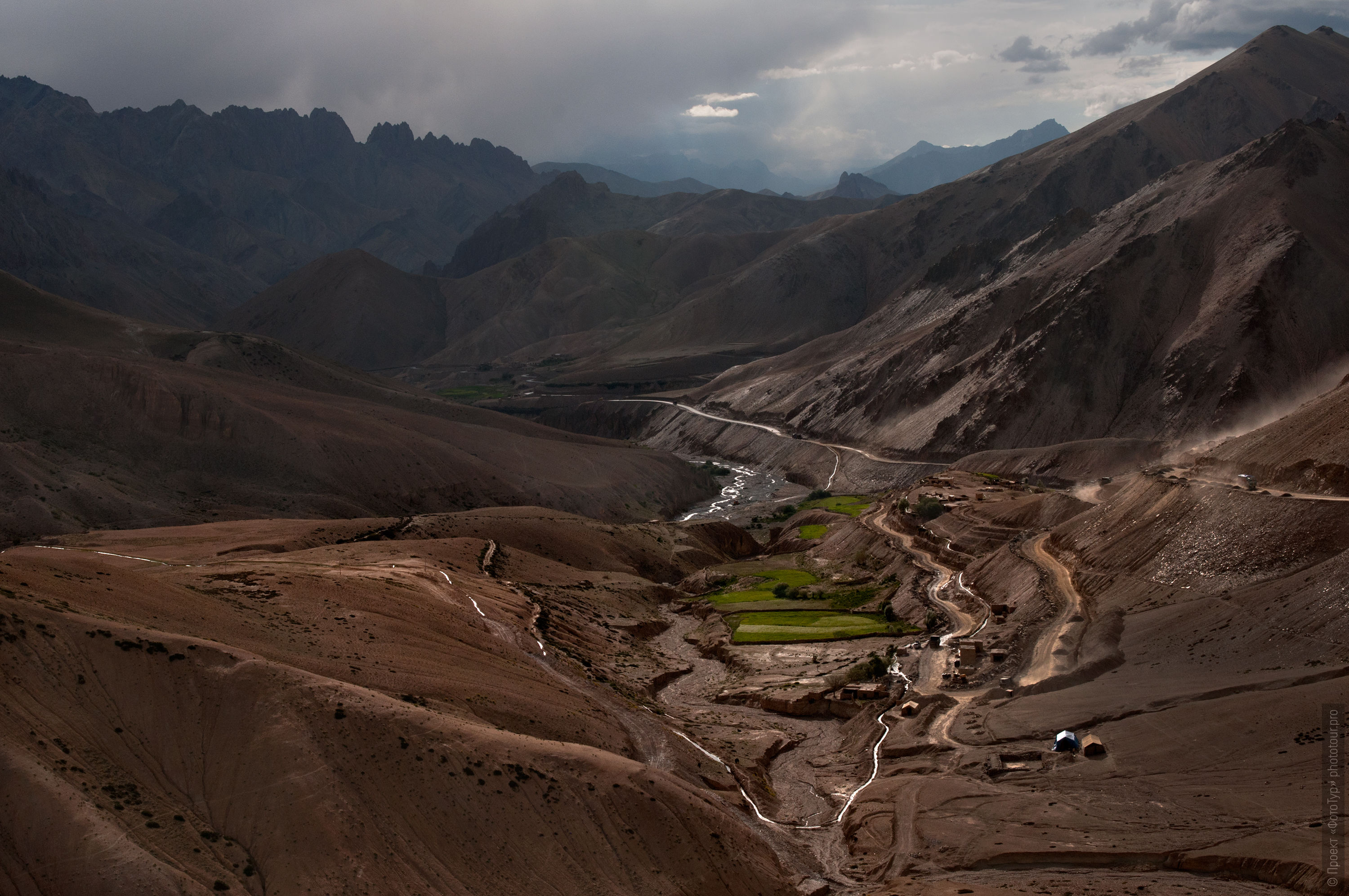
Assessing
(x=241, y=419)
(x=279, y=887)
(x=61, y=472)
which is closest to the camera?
(x=279, y=887)

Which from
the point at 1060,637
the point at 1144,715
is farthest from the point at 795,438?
the point at 1144,715

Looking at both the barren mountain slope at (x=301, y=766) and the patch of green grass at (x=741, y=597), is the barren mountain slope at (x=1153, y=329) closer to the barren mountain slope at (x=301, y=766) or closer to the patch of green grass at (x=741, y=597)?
the patch of green grass at (x=741, y=597)

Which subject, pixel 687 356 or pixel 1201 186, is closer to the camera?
pixel 1201 186

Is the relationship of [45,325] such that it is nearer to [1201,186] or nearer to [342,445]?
[342,445]

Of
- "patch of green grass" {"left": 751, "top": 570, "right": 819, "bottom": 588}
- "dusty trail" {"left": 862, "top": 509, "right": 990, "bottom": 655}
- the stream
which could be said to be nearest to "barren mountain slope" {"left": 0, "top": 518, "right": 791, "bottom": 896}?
"dusty trail" {"left": 862, "top": 509, "right": 990, "bottom": 655}

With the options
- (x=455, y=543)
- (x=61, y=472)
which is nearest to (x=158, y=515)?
(x=61, y=472)

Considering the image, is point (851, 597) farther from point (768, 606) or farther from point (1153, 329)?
point (1153, 329)
